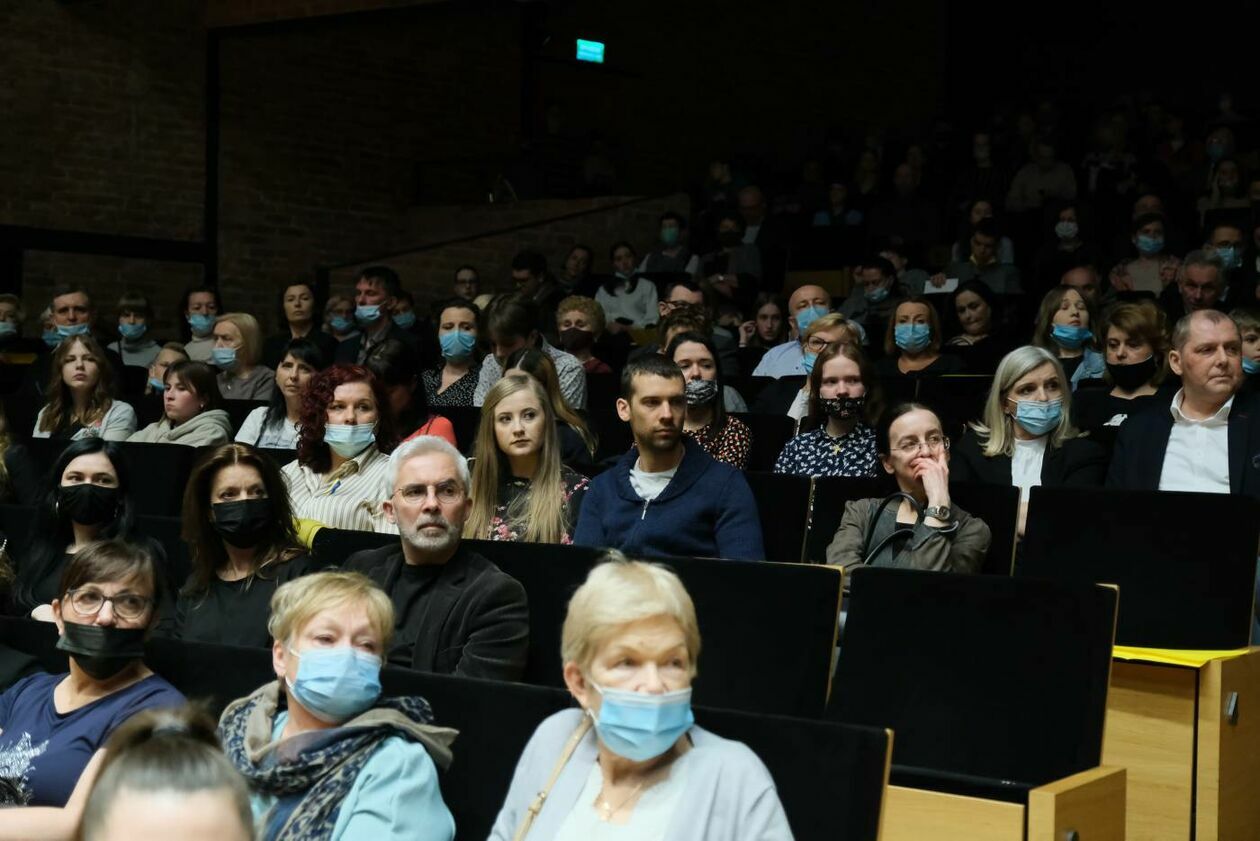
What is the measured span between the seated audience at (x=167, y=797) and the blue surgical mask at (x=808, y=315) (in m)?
4.92

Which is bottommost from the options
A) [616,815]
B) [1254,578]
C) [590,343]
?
[616,815]

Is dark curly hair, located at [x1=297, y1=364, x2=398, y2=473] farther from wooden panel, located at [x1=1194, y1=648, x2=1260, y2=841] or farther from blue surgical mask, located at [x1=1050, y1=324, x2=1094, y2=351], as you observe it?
blue surgical mask, located at [x1=1050, y1=324, x2=1094, y2=351]

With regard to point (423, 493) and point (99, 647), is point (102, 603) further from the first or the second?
point (423, 493)

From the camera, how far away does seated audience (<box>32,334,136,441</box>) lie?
5.35 meters

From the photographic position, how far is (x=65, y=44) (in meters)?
9.12

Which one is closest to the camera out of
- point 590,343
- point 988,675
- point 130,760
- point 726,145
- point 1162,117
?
point 130,760

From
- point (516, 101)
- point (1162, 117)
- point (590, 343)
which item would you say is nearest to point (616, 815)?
point (590, 343)

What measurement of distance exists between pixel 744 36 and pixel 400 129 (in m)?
3.14

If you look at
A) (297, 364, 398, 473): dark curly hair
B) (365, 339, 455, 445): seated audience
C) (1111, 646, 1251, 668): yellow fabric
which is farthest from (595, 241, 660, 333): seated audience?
(1111, 646, 1251, 668): yellow fabric

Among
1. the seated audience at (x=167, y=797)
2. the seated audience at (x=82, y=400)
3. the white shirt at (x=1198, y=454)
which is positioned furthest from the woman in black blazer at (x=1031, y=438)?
the seated audience at (x=82, y=400)

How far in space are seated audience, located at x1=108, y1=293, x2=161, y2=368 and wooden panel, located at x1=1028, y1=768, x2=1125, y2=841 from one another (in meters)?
5.58

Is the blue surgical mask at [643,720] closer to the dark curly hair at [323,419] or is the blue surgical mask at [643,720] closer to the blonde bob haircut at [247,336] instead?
the dark curly hair at [323,419]

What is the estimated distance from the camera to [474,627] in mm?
2707

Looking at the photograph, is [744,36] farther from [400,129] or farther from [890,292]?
[890,292]
